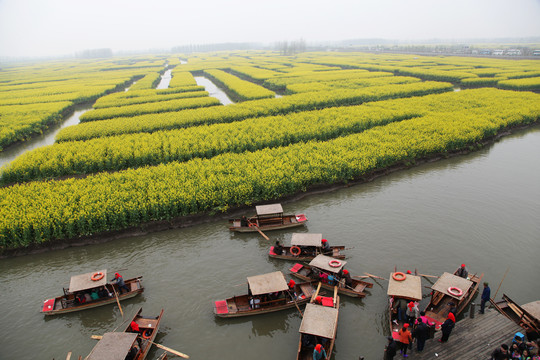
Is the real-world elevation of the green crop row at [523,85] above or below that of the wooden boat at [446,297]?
above

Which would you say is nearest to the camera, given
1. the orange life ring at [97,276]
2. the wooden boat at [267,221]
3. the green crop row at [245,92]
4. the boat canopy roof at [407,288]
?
the boat canopy roof at [407,288]

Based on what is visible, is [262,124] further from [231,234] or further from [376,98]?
[376,98]

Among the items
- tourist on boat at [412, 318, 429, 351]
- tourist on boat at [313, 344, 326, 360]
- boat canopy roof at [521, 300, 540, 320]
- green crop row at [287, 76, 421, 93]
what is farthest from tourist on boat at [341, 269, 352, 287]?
green crop row at [287, 76, 421, 93]

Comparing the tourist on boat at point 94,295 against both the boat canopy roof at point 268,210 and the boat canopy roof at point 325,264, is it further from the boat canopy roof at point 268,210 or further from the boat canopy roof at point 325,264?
the boat canopy roof at point 325,264

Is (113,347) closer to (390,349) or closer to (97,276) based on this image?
(97,276)

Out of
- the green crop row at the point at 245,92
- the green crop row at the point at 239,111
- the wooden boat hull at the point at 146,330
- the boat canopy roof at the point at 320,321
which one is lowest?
the wooden boat hull at the point at 146,330

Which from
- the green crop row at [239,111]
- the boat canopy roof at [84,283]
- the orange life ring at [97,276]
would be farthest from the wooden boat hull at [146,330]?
the green crop row at [239,111]

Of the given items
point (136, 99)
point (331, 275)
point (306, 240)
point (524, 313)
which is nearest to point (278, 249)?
point (306, 240)

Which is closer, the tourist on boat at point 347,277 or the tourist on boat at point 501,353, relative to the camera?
the tourist on boat at point 501,353
